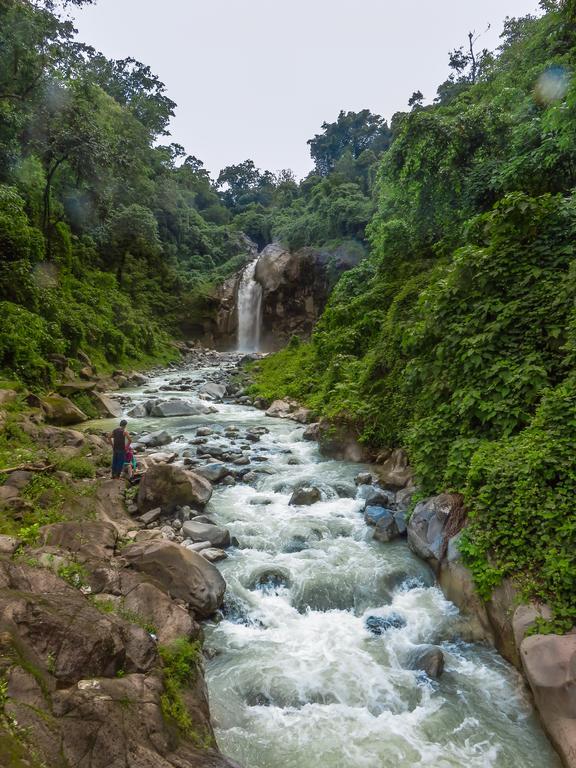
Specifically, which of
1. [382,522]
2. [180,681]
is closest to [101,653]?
[180,681]

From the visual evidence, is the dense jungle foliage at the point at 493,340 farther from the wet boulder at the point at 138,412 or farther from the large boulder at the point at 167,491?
the wet boulder at the point at 138,412

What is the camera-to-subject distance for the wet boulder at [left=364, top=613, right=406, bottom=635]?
5.57m

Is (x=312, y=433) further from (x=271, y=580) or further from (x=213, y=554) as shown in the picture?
(x=271, y=580)

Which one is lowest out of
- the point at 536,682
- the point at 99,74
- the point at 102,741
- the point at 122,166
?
the point at 536,682

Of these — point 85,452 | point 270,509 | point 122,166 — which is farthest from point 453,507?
point 122,166

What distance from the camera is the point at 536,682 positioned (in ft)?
13.3

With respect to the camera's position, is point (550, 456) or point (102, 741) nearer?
point (102, 741)

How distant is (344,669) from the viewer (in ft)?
16.2

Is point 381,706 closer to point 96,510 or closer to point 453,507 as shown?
point 453,507

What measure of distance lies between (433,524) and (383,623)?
171 cm

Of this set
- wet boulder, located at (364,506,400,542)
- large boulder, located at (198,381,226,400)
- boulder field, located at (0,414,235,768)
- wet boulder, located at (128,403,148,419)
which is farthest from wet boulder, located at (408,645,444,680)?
large boulder, located at (198,381,226,400)

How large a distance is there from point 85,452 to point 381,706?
7921 millimetres

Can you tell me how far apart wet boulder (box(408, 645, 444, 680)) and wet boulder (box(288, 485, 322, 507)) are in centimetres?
390

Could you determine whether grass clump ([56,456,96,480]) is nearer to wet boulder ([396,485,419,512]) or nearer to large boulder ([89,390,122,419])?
wet boulder ([396,485,419,512])
